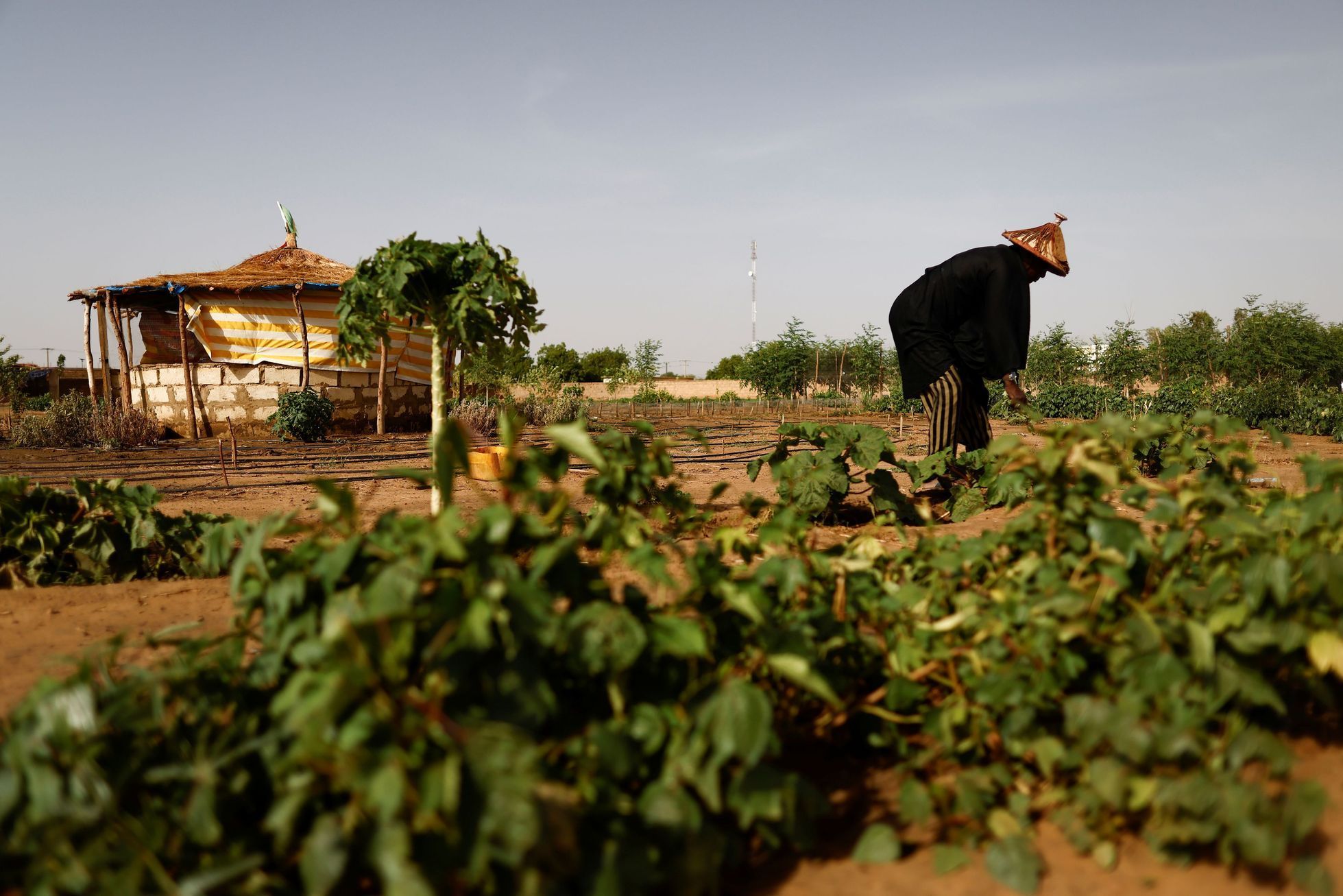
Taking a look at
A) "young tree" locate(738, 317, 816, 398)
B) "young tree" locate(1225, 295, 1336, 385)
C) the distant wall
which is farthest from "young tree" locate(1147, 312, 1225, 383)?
the distant wall

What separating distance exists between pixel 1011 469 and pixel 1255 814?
89 cm

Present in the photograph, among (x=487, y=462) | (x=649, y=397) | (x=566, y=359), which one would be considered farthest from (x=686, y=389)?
(x=487, y=462)

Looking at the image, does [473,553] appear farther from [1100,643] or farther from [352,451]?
[352,451]

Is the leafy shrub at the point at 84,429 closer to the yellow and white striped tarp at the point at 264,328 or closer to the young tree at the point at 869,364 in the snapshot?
the yellow and white striped tarp at the point at 264,328

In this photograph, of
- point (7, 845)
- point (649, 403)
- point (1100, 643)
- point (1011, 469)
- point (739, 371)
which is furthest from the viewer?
point (739, 371)

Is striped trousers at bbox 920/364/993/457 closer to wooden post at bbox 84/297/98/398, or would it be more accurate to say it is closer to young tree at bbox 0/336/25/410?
wooden post at bbox 84/297/98/398

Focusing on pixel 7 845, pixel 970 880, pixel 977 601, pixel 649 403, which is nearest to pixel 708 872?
pixel 970 880

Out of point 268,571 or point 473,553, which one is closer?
point 473,553

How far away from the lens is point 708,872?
1.32 m

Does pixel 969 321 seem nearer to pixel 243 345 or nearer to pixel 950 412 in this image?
pixel 950 412

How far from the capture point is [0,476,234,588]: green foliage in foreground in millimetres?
3258

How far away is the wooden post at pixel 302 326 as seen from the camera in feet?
47.2

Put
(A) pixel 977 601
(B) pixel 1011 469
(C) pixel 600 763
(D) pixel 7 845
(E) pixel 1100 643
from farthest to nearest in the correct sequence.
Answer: (B) pixel 1011 469 < (A) pixel 977 601 < (E) pixel 1100 643 < (C) pixel 600 763 < (D) pixel 7 845

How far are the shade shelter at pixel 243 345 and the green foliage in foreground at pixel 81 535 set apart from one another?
11.5 metres
